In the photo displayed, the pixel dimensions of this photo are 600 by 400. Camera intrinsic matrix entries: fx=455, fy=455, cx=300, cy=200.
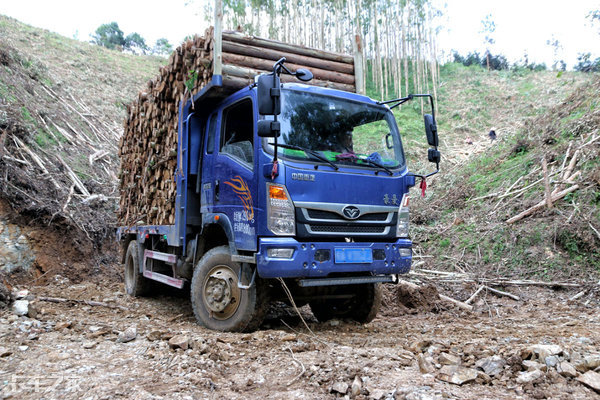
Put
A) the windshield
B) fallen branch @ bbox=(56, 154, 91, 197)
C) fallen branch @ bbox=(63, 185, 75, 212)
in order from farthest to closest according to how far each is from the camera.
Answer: fallen branch @ bbox=(56, 154, 91, 197) → fallen branch @ bbox=(63, 185, 75, 212) → the windshield

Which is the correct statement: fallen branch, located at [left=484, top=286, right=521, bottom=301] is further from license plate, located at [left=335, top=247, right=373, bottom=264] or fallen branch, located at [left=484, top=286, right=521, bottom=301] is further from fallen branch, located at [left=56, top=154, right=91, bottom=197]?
fallen branch, located at [left=56, top=154, right=91, bottom=197]

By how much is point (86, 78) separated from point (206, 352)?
20797mm

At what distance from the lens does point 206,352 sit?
12.5 ft

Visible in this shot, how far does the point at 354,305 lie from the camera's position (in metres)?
5.64

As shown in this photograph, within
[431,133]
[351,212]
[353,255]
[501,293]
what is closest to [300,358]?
[353,255]

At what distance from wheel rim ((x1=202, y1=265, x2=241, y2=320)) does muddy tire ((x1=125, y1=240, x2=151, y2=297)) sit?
285 centimetres

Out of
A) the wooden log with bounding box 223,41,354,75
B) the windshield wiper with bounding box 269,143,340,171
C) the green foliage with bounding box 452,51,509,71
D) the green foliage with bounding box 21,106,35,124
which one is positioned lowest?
the windshield wiper with bounding box 269,143,340,171

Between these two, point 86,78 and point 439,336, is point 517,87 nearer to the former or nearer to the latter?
point 86,78

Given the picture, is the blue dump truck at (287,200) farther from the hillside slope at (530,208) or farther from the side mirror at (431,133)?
the hillside slope at (530,208)

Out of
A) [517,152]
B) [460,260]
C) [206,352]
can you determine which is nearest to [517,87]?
[517,152]

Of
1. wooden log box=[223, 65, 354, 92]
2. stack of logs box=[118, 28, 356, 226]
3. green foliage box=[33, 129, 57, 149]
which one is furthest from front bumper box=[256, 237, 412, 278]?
green foliage box=[33, 129, 57, 149]

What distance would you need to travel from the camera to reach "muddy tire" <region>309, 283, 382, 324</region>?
541 centimetres

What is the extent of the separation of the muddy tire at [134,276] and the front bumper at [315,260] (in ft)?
12.9

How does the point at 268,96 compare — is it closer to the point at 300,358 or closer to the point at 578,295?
the point at 300,358
